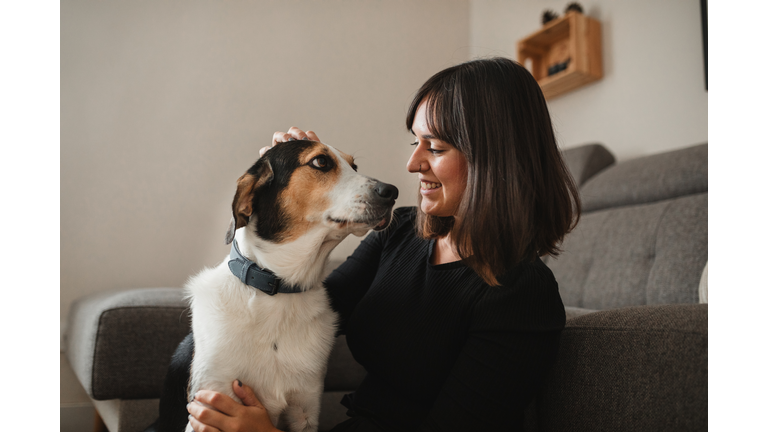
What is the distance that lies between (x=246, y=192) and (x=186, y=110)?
1.84 meters

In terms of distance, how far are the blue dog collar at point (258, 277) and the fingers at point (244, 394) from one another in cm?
19

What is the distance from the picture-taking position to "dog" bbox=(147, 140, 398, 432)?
943mm

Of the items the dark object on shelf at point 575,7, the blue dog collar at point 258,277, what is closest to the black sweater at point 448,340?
the blue dog collar at point 258,277

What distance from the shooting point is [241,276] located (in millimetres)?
983

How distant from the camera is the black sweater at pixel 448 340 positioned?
84 centimetres

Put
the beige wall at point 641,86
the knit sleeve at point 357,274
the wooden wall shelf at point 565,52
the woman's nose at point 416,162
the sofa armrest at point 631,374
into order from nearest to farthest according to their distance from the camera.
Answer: the sofa armrest at point 631,374 → the woman's nose at point 416,162 → the knit sleeve at point 357,274 → the beige wall at point 641,86 → the wooden wall shelf at point 565,52

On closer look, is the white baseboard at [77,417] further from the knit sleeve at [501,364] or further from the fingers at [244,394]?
the knit sleeve at [501,364]

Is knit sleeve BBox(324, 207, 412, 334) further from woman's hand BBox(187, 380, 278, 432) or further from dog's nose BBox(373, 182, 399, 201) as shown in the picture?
woman's hand BBox(187, 380, 278, 432)

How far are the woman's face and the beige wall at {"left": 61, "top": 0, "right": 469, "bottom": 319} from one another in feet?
5.69

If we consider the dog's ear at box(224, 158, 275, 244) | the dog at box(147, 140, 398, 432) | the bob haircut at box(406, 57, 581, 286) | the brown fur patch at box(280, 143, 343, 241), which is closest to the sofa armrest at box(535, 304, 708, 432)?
the bob haircut at box(406, 57, 581, 286)

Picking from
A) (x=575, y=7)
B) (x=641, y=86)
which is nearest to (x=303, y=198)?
(x=641, y=86)
